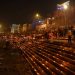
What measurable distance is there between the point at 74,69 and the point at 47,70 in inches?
106

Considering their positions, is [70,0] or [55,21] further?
[55,21]

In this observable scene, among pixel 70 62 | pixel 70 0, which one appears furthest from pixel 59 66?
pixel 70 0

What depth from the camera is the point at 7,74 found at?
16.7 m

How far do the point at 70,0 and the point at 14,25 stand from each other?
82.9 metres

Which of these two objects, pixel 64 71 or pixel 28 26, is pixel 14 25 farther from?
pixel 64 71

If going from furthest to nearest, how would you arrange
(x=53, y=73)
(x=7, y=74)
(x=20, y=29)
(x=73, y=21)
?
1. (x=20, y=29)
2. (x=73, y=21)
3. (x=7, y=74)
4. (x=53, y=73)

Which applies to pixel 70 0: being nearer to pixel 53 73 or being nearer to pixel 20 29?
pixel 53 73

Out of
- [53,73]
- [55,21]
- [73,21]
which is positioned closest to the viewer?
[53,73]

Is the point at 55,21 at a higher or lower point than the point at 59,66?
higher

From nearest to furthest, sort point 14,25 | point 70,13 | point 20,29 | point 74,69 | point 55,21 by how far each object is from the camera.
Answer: point 74,69 < point 70,13 < point 55,21 < point 20,29 < point 14,25

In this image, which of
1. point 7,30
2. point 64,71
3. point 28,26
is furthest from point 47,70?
point 7,30

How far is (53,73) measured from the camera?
13.2m

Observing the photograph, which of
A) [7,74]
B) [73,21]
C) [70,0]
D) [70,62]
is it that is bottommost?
[7,74]

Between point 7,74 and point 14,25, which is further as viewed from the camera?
point 14,25
